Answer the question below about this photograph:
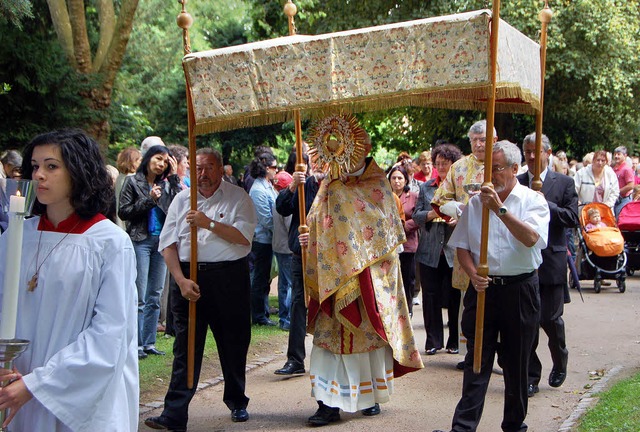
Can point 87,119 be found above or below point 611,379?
above

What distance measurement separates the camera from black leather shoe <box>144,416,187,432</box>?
21.9 ft

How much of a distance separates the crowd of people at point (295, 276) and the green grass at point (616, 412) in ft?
1.82

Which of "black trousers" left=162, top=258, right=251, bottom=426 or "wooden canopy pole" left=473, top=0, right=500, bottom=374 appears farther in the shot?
"black trousers" left=162, top=258, right=251, bottom=426

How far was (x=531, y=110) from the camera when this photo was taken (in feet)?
23.6

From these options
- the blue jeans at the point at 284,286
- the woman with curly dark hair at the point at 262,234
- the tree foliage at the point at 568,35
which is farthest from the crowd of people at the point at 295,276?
the tree foliage at the point at 568,35

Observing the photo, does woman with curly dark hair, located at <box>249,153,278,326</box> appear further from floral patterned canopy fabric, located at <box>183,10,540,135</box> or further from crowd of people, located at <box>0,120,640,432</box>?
floral patterned canopy fabric, located at <box>183,10,540,135</box>

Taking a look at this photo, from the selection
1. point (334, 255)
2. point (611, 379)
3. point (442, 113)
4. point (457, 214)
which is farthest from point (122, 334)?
point (442, 113)

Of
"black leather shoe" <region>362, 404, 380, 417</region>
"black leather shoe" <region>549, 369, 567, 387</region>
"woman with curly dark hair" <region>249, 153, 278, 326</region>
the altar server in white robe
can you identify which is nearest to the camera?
the altar server in white robe

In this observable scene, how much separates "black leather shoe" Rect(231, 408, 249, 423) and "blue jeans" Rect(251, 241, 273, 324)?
4021 mm

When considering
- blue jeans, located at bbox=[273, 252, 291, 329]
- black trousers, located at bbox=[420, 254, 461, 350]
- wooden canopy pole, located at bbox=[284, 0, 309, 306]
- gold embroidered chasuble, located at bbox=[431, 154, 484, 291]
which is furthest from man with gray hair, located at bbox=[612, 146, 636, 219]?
wooden canopy pole, located at bbox=[284, 0, 309, 306]

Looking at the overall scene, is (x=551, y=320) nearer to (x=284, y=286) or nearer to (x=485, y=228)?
(x=485, y=228)

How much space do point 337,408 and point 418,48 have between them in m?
2.82

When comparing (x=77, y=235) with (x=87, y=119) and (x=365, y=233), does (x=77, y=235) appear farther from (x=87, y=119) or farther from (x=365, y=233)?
(x=87, y=119)

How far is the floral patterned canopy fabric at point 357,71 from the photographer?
18.8 feet
